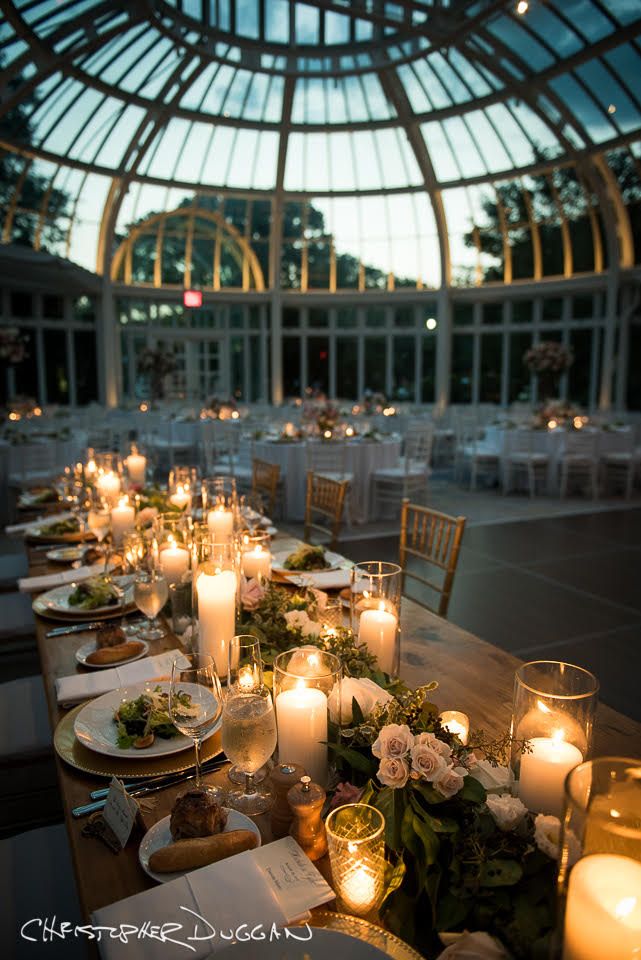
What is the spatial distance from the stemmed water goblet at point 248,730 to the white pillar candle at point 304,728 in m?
0.03

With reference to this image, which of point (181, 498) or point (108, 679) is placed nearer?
point (108, 679)

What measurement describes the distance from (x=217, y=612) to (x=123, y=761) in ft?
1.53

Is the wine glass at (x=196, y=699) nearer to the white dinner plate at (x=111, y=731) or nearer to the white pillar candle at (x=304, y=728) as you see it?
the white dinner plate at (x=111, y=731)

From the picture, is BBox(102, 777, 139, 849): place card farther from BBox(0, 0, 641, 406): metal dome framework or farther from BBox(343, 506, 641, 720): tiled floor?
BBox(0, 0, 641, 406): metal dome framework

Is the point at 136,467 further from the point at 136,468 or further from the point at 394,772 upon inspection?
the point at 394,772

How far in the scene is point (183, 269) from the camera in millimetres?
16531

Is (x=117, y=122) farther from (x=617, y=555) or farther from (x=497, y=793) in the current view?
(x=497, y=793)

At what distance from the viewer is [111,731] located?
1621 mm

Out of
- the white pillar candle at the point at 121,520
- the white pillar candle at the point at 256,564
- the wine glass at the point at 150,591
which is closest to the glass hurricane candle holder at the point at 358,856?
the wine glass at the point at 150,591

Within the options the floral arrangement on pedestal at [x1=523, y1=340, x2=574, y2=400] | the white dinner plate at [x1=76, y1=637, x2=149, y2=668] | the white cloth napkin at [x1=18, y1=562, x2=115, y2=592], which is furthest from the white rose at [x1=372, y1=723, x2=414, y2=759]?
the floral arrangement on pedestal at [x1=523, y1=340, x2=574, y2=400]

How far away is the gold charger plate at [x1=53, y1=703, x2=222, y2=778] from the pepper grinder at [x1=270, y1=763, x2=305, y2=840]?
1.00ft

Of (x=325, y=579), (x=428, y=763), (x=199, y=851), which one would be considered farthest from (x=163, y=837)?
(x=325, y=579)

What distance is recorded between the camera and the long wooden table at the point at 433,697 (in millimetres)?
1197

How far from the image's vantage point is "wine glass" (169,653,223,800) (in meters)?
1.41
